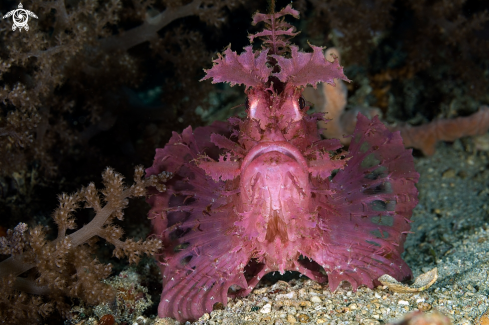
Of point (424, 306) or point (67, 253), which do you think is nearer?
point (424, 306)

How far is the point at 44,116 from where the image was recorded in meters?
4.13

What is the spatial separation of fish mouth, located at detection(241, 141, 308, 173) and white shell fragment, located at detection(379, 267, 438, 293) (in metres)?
1.20

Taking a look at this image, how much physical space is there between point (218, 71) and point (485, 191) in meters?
4.56

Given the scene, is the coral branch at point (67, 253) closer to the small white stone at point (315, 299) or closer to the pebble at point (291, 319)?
the pebble at point (291, 319)

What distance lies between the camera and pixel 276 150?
232cm

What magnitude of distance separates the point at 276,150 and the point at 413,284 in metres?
1.54

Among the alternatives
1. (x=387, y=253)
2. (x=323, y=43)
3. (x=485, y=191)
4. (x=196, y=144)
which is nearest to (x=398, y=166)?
(x=387, y=253)

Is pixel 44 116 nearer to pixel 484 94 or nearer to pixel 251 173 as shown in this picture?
pixel 251 173

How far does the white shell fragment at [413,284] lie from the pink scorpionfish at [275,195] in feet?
0.42

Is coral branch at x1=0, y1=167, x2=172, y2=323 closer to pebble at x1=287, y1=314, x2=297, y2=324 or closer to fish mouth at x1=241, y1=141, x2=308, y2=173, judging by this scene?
fish mouth at x1=241, y1=141, x2=308, y2=173

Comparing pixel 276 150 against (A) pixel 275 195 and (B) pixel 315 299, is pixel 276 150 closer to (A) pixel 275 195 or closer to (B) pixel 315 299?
(A) pixel 275 195

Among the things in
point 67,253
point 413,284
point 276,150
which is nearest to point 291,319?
point 413,284

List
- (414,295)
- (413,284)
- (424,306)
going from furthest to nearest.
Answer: (413,284) → (414,295) → (424,306)

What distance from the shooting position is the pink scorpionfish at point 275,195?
240 centimetres
